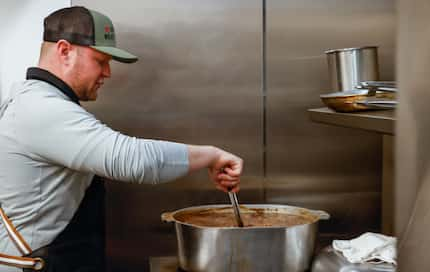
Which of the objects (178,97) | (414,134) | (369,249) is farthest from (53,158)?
(414,134)

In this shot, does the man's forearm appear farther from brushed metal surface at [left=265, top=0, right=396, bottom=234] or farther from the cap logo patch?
brushed metal surface at [left=265, top=0, right=396, bottom=234]

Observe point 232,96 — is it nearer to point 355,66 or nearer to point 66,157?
point 355,66

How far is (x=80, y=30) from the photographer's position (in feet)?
5.16

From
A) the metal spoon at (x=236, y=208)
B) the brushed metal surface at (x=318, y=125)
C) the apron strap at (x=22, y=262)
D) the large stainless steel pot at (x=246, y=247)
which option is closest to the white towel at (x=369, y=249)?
the large stainless steel pot at (x=246, y=247)

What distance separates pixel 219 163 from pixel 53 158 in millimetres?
418

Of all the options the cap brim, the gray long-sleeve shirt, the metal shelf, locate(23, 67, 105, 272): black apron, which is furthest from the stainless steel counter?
locate(23, 67, 105, 272): black apron

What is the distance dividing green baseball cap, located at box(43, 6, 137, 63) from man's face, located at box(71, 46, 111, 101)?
27mm

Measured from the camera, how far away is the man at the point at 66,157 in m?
1.41

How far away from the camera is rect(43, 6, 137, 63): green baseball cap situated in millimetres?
1568

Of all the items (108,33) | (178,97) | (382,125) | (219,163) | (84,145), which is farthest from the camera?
(178,97)

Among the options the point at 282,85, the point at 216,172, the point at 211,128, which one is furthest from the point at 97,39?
the point at 282,85

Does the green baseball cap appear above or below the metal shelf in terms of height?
above

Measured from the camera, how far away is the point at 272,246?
4.73ft

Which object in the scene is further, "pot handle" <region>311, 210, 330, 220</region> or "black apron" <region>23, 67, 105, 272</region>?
"pot handle" <region>311, 210, 330, 220</region>
